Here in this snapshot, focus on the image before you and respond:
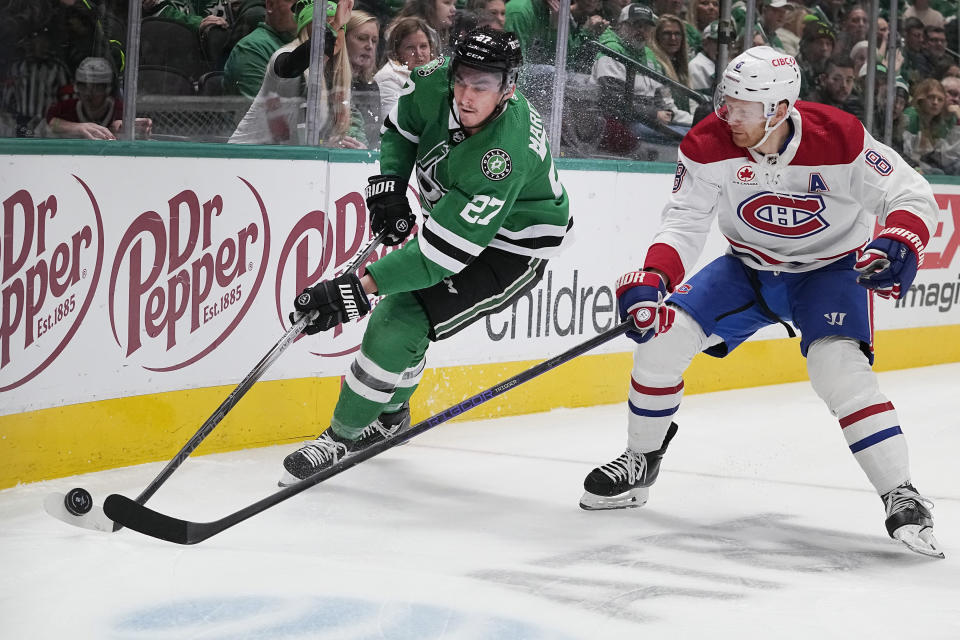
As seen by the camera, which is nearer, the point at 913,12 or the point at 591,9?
the point at 591,9

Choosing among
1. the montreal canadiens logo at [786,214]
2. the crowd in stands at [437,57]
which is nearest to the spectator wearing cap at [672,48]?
the crowd in stands at [437,57]

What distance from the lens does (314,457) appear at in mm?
3342

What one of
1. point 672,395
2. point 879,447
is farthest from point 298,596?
point 879,447

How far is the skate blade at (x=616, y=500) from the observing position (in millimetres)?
3338

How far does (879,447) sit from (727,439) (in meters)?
1.47

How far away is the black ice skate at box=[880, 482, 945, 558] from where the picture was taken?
2.92 m

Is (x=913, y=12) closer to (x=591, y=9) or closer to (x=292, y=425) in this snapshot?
(x=591, y=9)

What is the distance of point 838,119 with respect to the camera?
3.07m

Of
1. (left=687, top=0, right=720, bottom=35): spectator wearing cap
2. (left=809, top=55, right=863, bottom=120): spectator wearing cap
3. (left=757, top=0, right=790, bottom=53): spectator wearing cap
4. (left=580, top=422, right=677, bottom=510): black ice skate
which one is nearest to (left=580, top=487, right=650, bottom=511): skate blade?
(left=580, top=422, right=677, bottom=510): black ice skate

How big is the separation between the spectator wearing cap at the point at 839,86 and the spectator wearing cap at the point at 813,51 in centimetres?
4

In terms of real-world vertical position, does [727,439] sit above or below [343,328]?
below

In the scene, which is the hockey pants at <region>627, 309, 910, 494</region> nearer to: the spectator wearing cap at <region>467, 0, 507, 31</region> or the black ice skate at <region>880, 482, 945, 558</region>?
the black ice skate at <region>880, 482, 945, 558</region>

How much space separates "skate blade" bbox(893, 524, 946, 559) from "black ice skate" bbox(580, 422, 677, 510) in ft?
2.29

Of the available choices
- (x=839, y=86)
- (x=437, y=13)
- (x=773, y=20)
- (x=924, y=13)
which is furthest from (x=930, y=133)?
(x=437, y=13)
